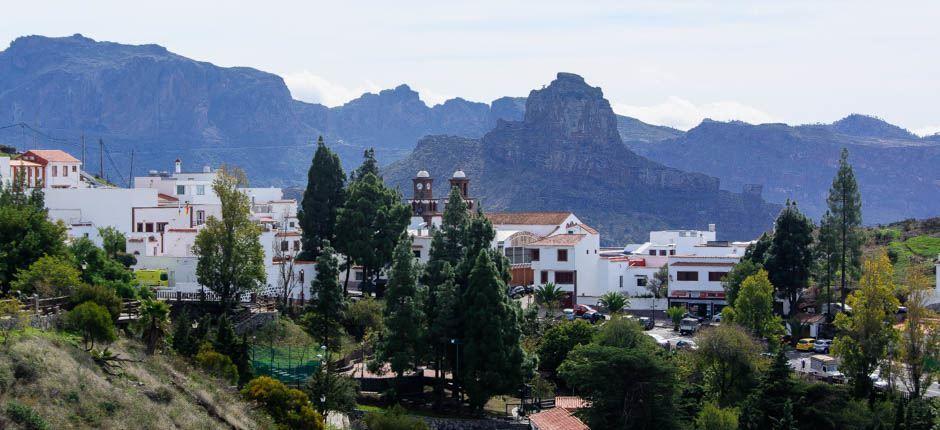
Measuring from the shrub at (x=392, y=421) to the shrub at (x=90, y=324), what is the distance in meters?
7.73

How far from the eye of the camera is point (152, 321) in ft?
102

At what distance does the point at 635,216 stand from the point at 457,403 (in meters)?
150

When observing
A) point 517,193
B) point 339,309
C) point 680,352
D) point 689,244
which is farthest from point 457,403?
point 517,193

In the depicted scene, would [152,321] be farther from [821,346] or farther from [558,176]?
[558,176]

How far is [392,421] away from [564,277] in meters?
26.0

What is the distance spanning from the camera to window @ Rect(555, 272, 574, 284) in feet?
185

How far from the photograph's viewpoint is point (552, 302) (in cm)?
4988

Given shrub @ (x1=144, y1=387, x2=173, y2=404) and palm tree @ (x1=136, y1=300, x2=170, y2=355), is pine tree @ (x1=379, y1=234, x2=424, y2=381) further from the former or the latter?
shrub @ (x1=144, y1=387, x2=173, y2=404)

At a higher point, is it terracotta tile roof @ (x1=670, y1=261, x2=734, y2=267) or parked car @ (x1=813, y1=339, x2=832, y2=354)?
terracotta tile roof @ (x1=670, y1=261, x2=734, y2=267)

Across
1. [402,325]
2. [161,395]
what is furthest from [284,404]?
[402,325]

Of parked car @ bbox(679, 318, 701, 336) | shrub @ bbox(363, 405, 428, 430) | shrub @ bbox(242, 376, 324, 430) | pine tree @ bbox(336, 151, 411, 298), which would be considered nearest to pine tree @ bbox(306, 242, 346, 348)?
pine tree @ bbox(336, 151, 411, 298)

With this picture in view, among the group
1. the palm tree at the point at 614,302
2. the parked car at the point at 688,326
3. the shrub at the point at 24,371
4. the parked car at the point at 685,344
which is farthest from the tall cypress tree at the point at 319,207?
the shrub at the point at 24,371

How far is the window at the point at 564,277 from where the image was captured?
56.3 metres

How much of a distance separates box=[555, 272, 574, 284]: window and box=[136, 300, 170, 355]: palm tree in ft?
91.1
